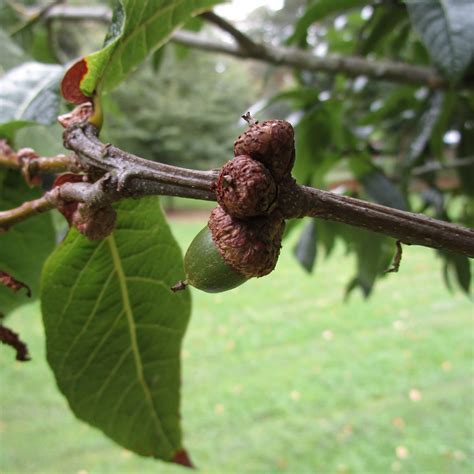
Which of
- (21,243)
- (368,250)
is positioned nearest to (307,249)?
(368,250)

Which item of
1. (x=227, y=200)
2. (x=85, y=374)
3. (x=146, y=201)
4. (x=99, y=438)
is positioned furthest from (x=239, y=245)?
(x=99, y=438)

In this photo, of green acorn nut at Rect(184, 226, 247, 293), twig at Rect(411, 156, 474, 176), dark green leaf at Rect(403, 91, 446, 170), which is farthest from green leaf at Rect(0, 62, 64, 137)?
twig at Rect(411, 156, 474, 176)

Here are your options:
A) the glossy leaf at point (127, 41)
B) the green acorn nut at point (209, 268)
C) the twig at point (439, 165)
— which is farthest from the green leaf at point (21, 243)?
the twig at point (439, 165)

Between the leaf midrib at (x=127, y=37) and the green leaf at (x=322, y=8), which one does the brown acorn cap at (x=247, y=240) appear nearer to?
the leaf midrib at (x=127, y=37)

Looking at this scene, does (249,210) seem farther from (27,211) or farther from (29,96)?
(29,96)

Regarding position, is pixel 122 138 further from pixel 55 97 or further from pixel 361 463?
pixel 55 97

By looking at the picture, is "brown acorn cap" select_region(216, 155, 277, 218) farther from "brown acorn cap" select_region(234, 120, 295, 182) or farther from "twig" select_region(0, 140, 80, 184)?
"twig" select_region(0, 140, 80, 184)
